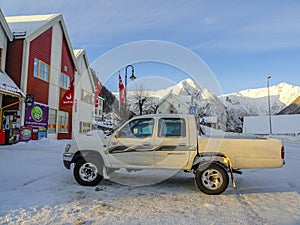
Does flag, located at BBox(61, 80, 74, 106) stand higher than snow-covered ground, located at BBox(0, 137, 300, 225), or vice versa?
flag, located at BBox(61, 80, 74, 106)

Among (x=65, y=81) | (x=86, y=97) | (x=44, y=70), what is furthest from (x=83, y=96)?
(x=44, y=70)

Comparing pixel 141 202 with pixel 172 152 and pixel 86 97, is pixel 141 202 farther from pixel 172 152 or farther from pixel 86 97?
pixel 86 97

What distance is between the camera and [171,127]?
6578mm

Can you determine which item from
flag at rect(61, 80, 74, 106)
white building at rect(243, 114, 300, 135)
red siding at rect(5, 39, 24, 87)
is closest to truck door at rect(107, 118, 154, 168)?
red siding at rect(5, 39, 24, 87)

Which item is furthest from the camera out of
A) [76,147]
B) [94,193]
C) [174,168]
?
[76,147]

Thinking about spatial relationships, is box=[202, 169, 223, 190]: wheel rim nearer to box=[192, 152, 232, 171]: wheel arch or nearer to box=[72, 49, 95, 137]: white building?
box=[192, 152, 232, 171]: wheel arch

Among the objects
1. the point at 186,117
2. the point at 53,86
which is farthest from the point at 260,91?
the point at 186,117

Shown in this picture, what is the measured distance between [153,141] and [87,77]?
2511 centimetres

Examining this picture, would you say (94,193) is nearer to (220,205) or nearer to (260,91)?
(220,205)

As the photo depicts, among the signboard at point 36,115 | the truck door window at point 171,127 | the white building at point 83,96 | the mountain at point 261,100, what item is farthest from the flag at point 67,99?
the mountain at point 261,100

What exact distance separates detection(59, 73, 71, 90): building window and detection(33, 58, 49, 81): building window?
242 cm

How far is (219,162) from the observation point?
6.20 meters

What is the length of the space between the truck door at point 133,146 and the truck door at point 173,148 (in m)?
0.20

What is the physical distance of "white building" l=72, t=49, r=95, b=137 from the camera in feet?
87.4
